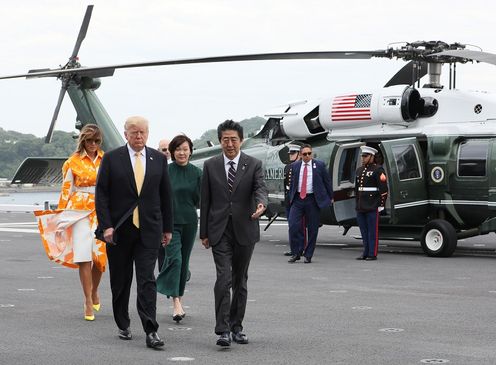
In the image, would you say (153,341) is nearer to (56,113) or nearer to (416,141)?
(416,141)

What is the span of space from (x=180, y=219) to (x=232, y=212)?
1347 millimetres

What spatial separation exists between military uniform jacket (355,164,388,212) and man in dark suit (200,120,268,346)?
24.2ft

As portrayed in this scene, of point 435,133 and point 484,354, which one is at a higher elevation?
point 435,133

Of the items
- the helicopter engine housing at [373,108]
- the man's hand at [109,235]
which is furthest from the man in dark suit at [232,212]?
the helicopter engine housing at [373,108]

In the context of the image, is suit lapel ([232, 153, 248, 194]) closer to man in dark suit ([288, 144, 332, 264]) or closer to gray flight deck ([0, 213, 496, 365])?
gray flight deck ([0, 213, 496, 365])

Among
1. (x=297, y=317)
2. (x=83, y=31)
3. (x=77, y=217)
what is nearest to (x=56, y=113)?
(x=83, y=31)

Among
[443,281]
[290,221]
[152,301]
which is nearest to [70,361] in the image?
[152,301]

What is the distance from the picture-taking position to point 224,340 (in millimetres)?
7090

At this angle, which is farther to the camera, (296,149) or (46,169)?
(46,169)

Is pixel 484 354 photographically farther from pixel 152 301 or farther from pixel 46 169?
pixel 46 169

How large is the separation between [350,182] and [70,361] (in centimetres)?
1079

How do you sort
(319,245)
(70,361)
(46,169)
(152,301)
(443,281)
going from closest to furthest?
(70,361) → (152,301) → (443,281) → (319,245) → (46,169)

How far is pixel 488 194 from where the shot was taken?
14977 mm

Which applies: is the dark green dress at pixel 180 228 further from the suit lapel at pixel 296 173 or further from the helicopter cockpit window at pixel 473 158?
the helicopter cockpit window at pixel 473 158
